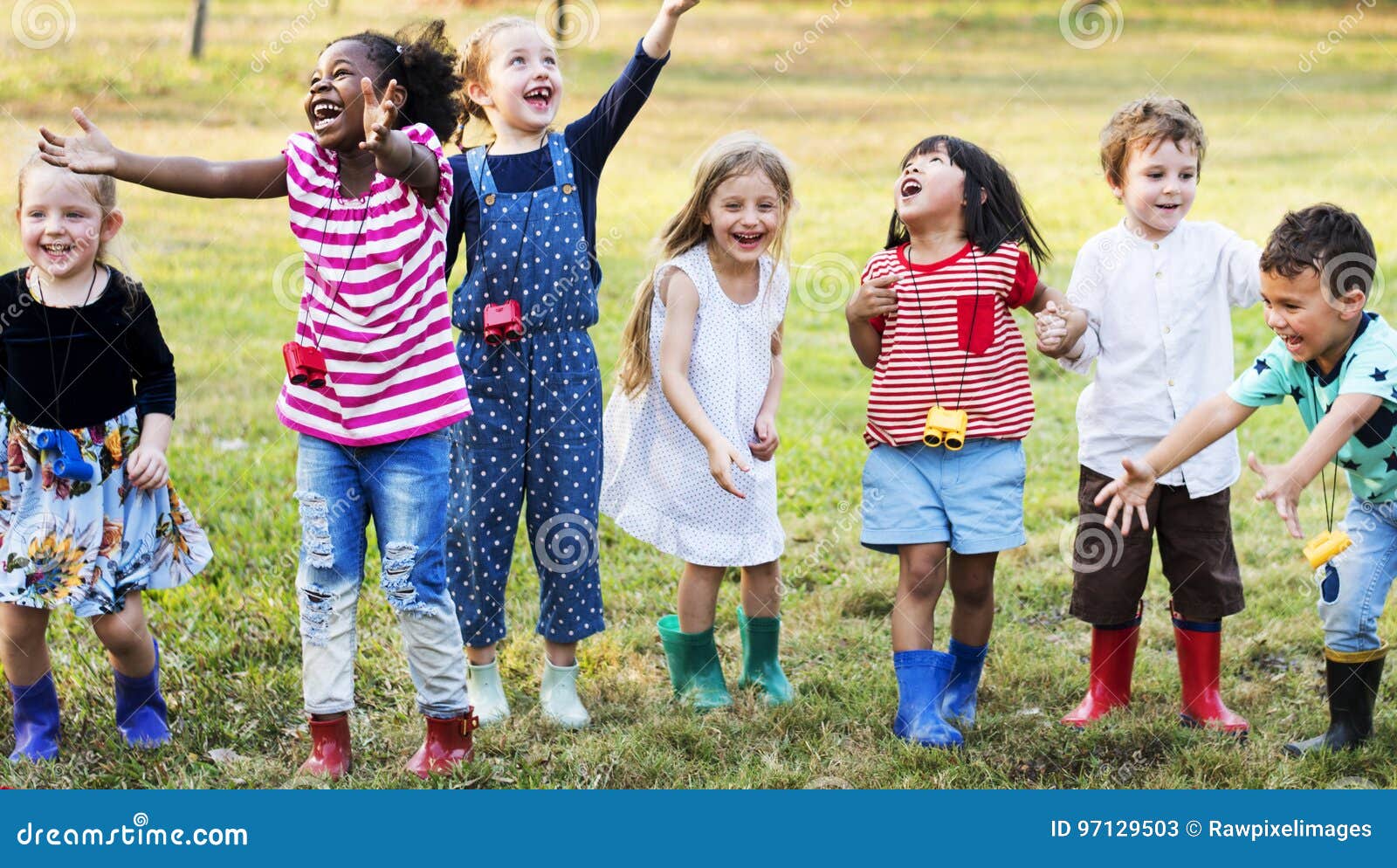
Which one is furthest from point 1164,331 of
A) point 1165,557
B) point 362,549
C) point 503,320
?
point 362,549

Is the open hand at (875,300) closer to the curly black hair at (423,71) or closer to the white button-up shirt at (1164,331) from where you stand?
the white button-up shirt at (1164,331)

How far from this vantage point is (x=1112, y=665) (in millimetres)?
3709

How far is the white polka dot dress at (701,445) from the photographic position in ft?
12.0

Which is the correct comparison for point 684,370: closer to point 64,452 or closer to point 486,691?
point 486,691

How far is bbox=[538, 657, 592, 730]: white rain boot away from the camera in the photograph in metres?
3.63

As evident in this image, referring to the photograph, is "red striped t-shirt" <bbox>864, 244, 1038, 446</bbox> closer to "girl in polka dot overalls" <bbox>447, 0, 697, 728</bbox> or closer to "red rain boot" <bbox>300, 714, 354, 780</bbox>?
"girl in polka dot overalls" <bbox>447, 0, 697, 728</bbox>

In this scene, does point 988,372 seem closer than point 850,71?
Yes

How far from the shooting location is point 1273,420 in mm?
6348

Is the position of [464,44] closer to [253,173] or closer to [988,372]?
[253,173]

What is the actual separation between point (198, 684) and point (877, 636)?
1836 millimetres

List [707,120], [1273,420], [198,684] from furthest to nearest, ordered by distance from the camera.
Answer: [707,120], [1273,420], [198,684]

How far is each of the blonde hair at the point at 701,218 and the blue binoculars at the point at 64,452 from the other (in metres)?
1.29

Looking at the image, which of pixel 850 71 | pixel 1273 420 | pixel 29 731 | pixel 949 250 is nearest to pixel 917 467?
pixel 949 250

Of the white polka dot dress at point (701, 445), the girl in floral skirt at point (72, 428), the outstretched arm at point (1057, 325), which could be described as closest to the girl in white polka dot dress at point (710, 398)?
the white polka dot dress at point (701, 445)
